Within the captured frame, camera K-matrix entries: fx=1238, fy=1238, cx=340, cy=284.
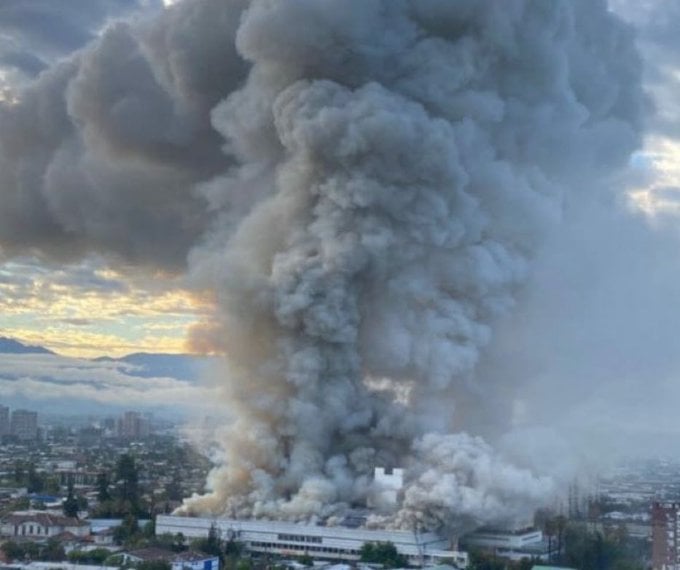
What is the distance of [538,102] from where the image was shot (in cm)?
2547

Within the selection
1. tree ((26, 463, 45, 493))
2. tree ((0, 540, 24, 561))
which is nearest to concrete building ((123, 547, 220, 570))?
tree ((0, 540, 24, 561))

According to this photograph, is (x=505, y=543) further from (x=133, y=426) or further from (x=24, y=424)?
(x=24, y=424)

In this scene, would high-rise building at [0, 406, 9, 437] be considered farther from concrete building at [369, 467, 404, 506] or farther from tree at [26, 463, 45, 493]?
concrete building at [369, 467, 404, 506]

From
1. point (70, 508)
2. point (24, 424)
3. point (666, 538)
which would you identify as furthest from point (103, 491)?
point (24, 424)

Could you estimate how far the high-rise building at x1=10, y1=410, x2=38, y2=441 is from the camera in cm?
7275

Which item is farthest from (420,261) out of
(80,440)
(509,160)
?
(80,440)

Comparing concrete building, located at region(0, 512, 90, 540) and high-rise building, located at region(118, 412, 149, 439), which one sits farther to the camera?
high-rise building, located at region(118, 412, 149, 439)

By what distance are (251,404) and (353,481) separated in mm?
2376

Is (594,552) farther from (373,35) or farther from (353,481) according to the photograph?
(373,35)

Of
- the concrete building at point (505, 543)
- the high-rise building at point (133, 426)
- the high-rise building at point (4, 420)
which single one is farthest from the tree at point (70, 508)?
the high-rise building at point (133, 426)

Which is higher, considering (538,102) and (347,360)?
(538,102)

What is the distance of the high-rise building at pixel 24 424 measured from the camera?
239ft

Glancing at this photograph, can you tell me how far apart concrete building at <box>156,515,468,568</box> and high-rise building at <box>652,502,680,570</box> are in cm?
368

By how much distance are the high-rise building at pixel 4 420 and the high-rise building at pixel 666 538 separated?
175 ft
